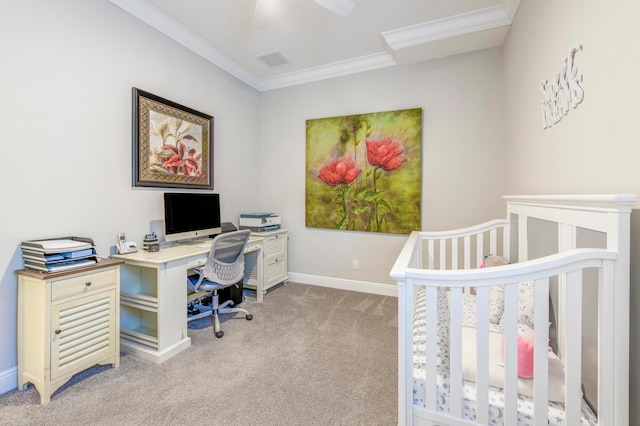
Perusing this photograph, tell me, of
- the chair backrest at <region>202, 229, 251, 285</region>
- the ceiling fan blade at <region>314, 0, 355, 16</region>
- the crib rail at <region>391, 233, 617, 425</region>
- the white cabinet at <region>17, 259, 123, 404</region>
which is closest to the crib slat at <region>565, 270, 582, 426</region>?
the crib rail at <region>391, 233, 617, 425</region>

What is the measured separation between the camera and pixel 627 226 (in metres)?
0.80

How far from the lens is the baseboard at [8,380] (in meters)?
1.61

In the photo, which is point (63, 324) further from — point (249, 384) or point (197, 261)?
point (249, 384)

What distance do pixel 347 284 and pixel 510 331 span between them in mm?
2557

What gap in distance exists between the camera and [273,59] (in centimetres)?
312

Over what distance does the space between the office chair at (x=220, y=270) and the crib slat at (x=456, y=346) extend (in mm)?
1743

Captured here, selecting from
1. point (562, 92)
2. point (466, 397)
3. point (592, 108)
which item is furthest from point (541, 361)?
point (562, 92)

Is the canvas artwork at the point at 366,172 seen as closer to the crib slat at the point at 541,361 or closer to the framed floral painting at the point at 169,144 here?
the framed floral painting at the point at 169,144

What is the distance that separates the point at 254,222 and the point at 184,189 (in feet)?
2.77

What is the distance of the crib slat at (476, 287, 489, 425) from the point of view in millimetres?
889

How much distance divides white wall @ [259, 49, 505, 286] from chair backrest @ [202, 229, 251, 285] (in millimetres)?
1246

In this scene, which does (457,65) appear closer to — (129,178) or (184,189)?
(184,189)

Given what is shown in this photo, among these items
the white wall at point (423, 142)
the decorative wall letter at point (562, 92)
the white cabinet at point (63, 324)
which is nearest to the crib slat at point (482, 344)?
the decorative wall letter at point (562, 92)

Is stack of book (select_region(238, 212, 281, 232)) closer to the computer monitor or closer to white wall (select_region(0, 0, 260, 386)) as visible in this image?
the computer monitor
